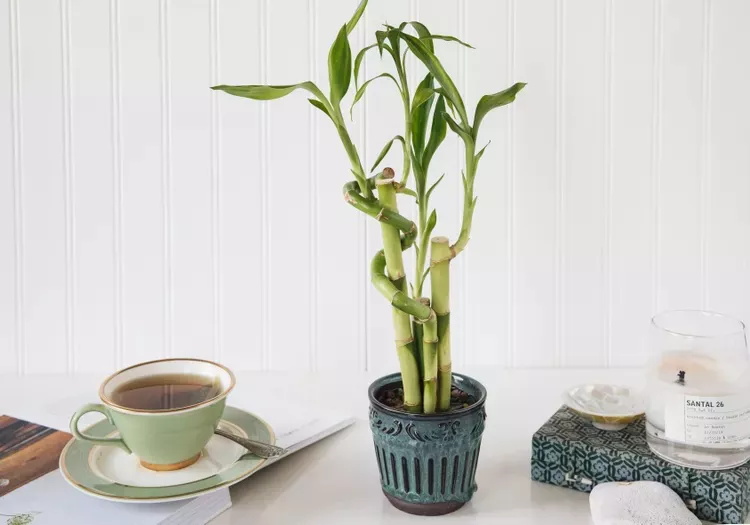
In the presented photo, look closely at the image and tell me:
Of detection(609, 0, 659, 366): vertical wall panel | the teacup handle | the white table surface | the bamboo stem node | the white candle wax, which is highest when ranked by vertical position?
detection(609, 0, 659, 366): vertical wall panel

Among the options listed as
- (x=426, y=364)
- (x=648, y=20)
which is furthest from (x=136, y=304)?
(x=648, y=20)

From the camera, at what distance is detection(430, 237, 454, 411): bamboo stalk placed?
0.75m

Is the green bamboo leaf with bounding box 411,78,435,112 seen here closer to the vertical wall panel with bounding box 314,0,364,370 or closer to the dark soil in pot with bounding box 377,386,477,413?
the dark soil in pot with bounding box 377,386,477,413

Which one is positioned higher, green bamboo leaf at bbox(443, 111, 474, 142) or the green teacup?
green bamboo leaf at bbox(443, 111, 474, 142)

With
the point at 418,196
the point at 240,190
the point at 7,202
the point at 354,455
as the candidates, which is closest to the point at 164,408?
the point at 354,455

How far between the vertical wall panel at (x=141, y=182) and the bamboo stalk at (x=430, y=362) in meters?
0.57

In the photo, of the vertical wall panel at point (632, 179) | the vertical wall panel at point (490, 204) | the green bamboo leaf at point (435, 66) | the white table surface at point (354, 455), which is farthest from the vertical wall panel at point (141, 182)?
the vertical wall panel at point (632, 179)

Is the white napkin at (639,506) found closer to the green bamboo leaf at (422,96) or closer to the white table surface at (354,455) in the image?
the white table surface at (354,455)

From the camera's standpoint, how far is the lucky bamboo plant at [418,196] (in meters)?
0.72

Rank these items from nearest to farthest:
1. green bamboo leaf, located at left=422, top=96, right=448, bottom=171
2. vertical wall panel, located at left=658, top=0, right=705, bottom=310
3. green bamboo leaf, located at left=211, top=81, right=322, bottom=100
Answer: green bamboo leaf, located at left=211, top=81, right=322, bottom=100
green bamboo leaf, located at left=422, top=96, right=448, bottom=171
vertical wall panel, located at left=658, top=0, right=705, bottom=310

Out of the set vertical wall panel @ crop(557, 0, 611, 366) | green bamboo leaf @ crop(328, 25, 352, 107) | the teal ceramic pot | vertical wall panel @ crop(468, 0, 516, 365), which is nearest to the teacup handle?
the teal ceramic pot

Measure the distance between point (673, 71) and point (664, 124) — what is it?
0.25ft

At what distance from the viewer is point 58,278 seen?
119 cm

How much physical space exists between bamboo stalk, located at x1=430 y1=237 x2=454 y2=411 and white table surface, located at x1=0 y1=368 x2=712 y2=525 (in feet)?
0.41
